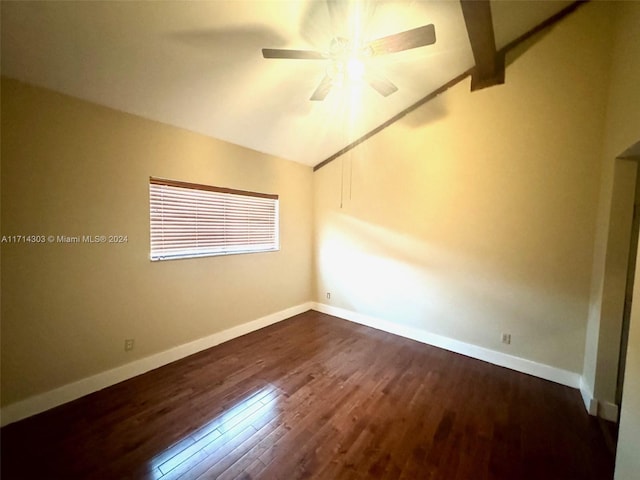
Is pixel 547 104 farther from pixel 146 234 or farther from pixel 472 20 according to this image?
pixel 146 234

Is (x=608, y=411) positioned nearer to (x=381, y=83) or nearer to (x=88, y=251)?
(x=381, y=83)

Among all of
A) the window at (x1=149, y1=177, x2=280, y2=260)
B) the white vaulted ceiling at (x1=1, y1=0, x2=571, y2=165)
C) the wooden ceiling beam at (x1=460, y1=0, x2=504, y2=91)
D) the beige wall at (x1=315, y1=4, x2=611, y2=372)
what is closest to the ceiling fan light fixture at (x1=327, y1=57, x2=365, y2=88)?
the white vaulted ceiling at (x1=1, y1=0, x2=571, y2=165)

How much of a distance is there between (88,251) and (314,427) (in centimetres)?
235

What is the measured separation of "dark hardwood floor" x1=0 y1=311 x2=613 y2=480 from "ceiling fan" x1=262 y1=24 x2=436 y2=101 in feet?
8.82

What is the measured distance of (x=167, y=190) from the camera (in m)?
2.67

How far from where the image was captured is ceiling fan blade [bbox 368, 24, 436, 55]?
1598mm

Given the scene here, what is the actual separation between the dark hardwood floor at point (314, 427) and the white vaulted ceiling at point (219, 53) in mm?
2542

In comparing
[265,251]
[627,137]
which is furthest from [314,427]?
[627,137]

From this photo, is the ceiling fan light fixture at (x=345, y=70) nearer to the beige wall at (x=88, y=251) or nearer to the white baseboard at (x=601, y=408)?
the beige wall at (x=88, y=251)

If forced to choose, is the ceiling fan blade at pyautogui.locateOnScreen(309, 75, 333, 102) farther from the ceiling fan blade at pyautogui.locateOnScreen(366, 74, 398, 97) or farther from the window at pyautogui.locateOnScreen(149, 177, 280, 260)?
the window at pyautogui.locateOnScreen(149, 177, 280, 260)

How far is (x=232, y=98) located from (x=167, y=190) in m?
1.15

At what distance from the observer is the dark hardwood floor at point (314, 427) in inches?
62.5

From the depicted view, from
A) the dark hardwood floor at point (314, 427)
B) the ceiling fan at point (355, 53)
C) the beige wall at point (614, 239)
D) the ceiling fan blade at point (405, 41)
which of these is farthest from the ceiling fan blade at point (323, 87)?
the dark hardwood floor at point (314, 427)

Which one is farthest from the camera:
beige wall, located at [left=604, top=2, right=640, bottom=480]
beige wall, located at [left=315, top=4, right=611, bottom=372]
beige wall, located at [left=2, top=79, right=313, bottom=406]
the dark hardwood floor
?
beige wall, located at [left=315, top=4, right=611, bottom=372]
